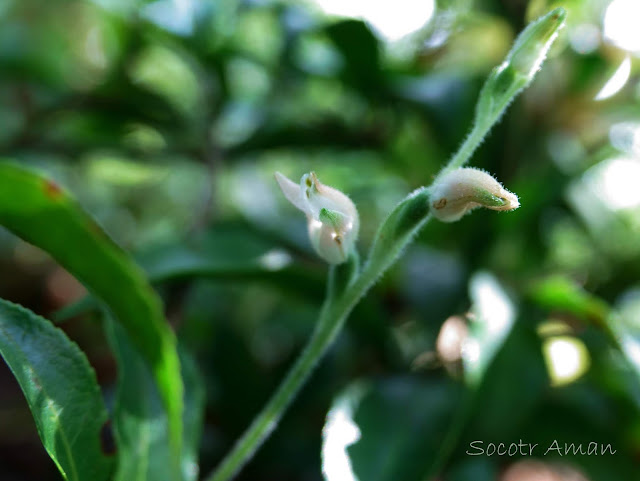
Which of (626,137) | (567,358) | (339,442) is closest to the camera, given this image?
(339,442)

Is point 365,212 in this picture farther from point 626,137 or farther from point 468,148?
point 468,148

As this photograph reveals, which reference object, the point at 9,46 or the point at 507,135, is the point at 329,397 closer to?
the point at 507,135

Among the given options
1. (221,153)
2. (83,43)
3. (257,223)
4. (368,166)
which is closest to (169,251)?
(257,223)

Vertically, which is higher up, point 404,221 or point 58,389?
point 404,221

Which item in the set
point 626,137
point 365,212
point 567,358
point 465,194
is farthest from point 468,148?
point 365,212

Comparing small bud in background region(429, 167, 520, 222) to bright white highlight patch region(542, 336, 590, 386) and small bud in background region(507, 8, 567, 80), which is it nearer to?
small bud in background region(507, 8, 567, 80)

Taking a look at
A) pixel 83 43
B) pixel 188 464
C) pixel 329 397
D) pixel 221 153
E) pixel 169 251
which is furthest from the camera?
pixel 83 43

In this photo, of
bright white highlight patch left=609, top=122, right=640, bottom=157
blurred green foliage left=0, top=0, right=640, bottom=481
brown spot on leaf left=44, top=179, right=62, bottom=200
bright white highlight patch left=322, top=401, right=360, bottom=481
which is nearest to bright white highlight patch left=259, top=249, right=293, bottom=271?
blurred green foliage left=0, top=0, right=640, bottom=481
